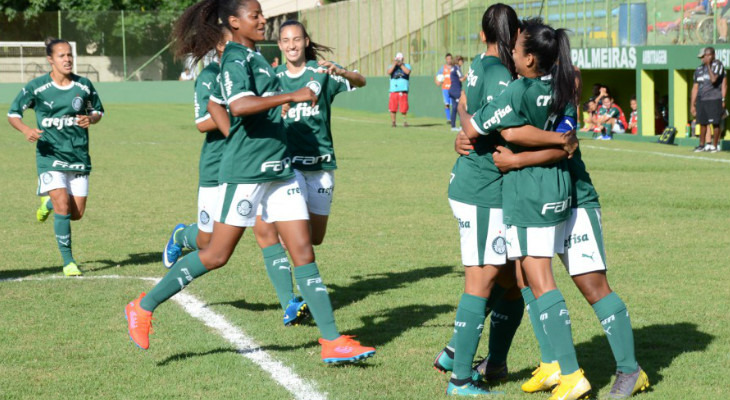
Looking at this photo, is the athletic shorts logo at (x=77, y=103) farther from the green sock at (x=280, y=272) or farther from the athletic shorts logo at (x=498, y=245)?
the athletic shorts logo at (x=498, y=245)

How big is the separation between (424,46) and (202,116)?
34653mm

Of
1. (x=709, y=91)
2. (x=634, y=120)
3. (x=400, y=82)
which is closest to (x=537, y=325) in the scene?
(x=709, y=91)

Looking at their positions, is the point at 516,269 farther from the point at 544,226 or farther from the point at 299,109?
the point at 299,109

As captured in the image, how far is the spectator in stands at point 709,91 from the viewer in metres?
21.2

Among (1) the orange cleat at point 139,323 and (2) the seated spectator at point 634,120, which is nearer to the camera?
(1) the orange cleat at point 139,323

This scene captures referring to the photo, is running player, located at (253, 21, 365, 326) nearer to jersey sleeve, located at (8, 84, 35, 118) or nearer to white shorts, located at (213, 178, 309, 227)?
white shorts, located at (213, 178, 309, 227)

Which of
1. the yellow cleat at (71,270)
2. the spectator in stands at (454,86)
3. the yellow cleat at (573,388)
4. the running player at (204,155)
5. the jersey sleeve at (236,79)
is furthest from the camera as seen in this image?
the spectator in stands at (454,86)

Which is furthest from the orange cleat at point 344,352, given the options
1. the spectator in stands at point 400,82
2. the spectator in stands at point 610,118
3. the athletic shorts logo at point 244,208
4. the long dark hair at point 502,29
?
the spectator in stands at point 400,82

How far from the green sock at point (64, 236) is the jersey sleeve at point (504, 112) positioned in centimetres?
547

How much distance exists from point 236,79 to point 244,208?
743mm

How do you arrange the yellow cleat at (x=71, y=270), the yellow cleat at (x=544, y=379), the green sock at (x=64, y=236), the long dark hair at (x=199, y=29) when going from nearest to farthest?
the yellow cleat at (x=544, y=379) → the long dark hair at (x=199, y=29) → the yellow cleat at (x=71, y=270) → the green sock at (x=64, y=236)

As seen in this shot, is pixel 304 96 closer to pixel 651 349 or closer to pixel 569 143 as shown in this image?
pixel 569 143

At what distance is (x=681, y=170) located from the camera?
18078mm

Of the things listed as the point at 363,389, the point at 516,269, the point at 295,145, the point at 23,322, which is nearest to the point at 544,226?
the point at 516,269
